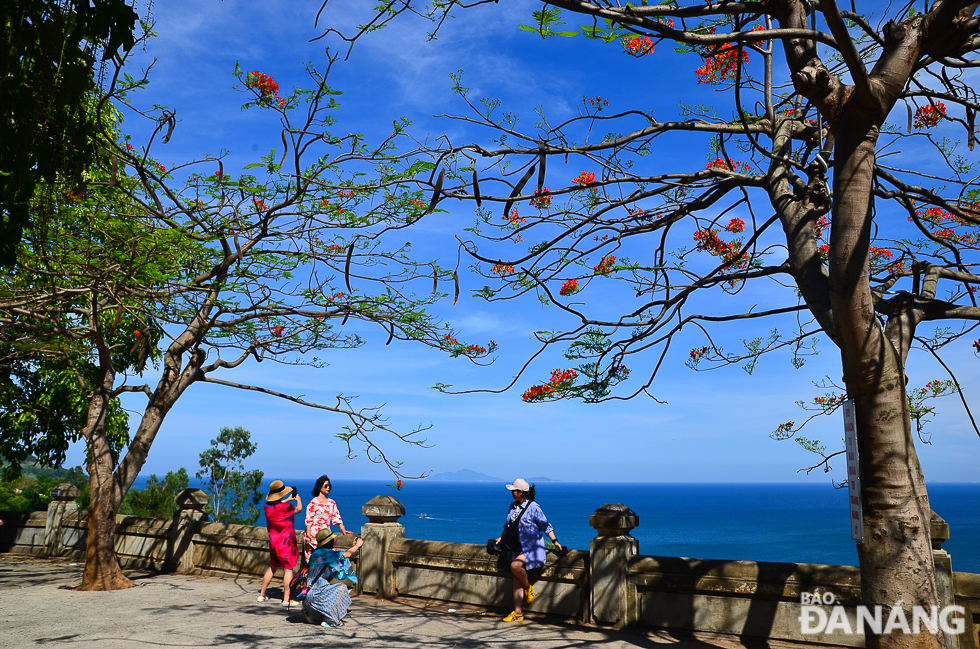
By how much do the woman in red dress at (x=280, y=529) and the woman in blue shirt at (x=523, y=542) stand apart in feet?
9.78

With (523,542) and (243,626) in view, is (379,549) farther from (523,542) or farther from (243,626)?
(523,542)

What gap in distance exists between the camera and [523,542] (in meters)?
7.48

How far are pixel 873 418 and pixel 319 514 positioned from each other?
20.3ft

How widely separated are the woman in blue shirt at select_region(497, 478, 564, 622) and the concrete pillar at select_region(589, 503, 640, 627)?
21.6 inches

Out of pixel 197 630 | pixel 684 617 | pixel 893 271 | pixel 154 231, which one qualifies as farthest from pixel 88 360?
pixel 893 271

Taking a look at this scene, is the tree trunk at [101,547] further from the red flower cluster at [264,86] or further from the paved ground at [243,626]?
Answer: the red flower cluster at [264,86]

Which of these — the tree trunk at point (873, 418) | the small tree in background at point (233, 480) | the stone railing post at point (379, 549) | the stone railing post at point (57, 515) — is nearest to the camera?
the tree trunk at point (873, 418)

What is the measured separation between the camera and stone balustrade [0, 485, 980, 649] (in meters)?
6.20

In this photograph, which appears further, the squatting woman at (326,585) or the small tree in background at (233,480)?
the small tree in background at (233,480)

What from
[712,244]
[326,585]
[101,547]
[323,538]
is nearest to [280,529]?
[323,538]

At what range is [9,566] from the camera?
1144 cm

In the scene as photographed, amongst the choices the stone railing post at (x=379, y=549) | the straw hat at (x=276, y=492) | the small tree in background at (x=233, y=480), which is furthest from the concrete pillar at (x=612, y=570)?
the small tree in background at (x=233, y=480)

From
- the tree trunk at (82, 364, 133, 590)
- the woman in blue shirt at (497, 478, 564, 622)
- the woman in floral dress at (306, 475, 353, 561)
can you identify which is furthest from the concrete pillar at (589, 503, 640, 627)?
the tree trunk at (82, 364, 133, 590)

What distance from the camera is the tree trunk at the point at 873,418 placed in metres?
4.15
